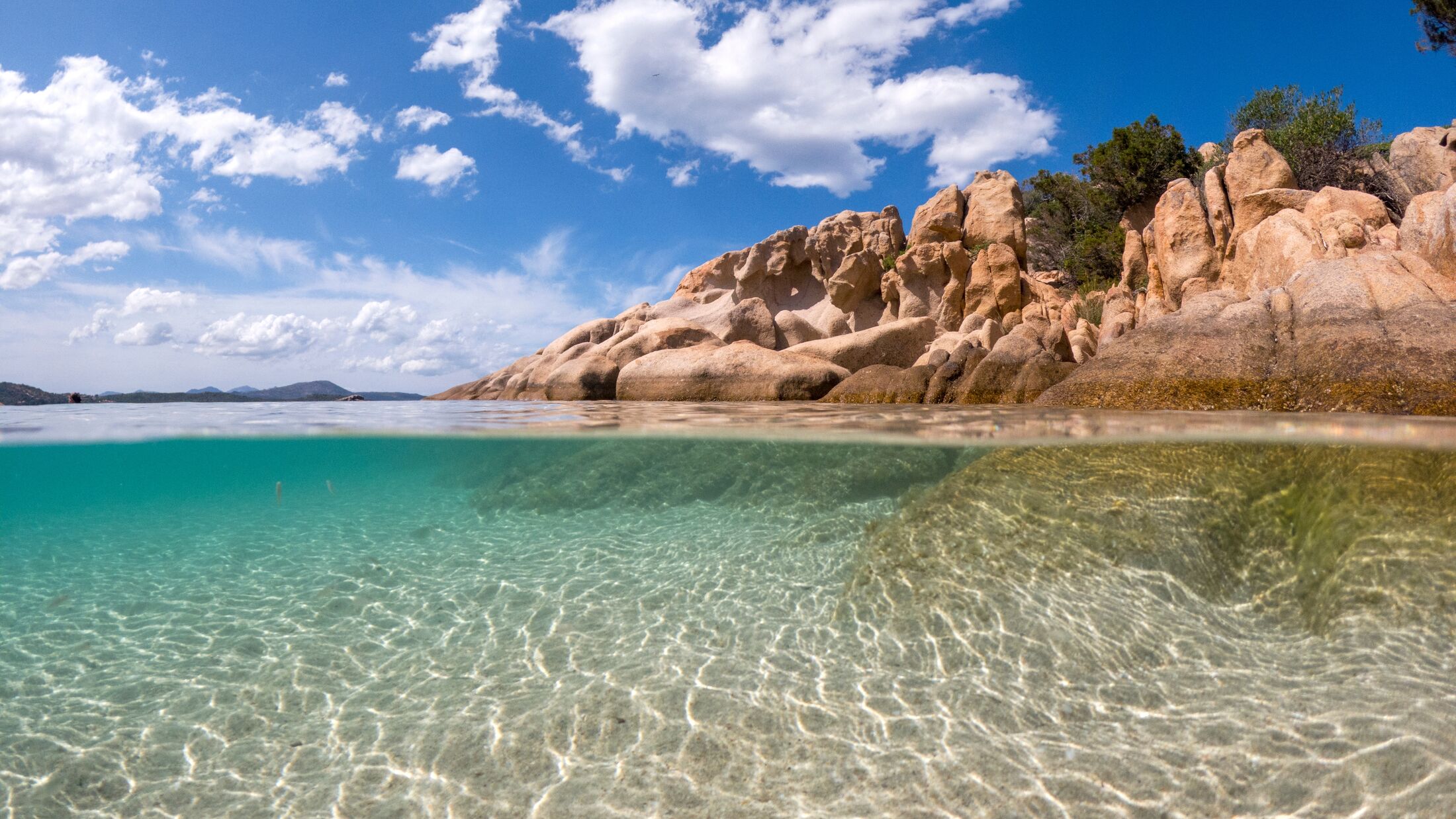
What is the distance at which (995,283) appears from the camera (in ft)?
73.2

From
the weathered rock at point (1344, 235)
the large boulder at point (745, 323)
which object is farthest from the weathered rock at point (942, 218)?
the weathered rock at point (1344, 235)

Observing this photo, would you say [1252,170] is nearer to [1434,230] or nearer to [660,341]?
[1434,230]

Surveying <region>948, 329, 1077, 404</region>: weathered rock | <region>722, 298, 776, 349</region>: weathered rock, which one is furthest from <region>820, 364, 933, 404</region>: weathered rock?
<region>722, 298, 776, 349</region>: weathered rock

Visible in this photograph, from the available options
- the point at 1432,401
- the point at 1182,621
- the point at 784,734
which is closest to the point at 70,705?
the point at 784,734

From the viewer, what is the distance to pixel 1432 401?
953 cm

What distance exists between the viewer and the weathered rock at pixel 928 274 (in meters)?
23.7

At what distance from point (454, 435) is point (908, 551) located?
964 centimetres

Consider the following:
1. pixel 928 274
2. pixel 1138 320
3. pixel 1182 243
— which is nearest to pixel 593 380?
pixel 928 274

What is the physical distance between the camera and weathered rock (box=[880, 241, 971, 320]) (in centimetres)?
2372

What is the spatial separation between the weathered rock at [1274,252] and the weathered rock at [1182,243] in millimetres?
686

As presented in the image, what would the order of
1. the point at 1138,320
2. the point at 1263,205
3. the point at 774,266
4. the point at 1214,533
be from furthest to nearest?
the point at 774,266 < the point at 1138,320 < the point at 1263,205 < the point at 1214,533

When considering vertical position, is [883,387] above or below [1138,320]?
below

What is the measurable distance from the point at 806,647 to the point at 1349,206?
17.3 meters

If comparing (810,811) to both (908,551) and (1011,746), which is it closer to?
(1011,746)
